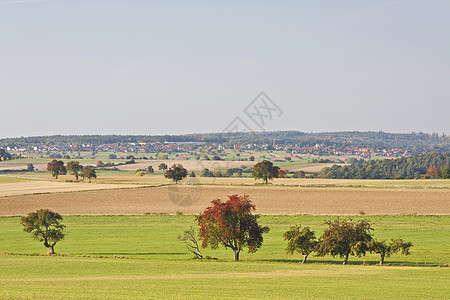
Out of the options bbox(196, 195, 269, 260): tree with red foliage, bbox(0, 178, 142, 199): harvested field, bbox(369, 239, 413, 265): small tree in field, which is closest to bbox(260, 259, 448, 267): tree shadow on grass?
bbox(369, 239, 413, 265): small tree in field

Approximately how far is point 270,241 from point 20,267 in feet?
80.4

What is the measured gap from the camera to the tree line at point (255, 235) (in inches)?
1729

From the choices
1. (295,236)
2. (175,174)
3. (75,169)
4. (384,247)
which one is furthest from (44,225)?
(75,169)

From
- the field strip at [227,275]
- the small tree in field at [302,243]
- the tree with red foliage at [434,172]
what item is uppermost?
the tree with red foliage at [434,172]

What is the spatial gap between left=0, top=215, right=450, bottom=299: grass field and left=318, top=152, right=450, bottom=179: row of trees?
97915 mm

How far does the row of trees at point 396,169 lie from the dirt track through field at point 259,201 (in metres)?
59.2

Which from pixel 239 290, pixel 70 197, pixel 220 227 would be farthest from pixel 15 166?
pixel 239 290

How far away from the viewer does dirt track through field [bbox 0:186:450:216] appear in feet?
268

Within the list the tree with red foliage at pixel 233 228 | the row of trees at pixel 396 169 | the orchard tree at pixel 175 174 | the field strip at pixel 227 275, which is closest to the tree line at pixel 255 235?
the tree with red foliage at pixel 233 228

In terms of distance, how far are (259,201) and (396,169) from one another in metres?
96.6

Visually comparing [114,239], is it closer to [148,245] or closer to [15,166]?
[148,245]

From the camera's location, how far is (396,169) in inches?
6949

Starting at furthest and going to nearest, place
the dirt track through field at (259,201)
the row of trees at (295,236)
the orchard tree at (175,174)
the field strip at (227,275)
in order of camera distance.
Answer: the orchard tree at (175,174) → the dirt track through field at (259,201) → the row of trees at (295,236) → the field strip at (227,275)

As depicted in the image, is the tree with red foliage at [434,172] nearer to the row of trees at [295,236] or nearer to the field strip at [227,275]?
the row of trees at [295,236]
